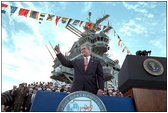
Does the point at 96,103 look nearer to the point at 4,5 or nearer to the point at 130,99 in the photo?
the point at 130,99

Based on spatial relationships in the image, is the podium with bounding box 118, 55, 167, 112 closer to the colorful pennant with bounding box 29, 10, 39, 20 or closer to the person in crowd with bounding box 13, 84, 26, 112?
the person in crowd with bounding box 13, 84, 26, 112

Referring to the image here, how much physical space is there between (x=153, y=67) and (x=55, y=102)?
1.97 m

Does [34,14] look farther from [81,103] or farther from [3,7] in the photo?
[81,103]

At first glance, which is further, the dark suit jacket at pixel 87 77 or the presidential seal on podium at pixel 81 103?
the dark suit jacket at pixel 87 77

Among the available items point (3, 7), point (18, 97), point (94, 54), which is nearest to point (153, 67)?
point (18, 97)

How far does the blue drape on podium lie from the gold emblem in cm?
71

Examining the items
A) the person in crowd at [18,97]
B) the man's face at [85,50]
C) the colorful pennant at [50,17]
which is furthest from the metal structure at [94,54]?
the man's face at [85,50]

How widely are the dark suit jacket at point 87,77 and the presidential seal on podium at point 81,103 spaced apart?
774mm

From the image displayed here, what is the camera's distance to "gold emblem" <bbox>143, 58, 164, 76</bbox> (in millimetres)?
3254

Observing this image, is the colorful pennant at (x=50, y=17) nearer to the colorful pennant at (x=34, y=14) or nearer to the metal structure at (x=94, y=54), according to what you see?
the colorful pennant at (x=34, y=14)

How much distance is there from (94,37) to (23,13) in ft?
77.8

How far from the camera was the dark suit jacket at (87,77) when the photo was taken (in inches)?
122

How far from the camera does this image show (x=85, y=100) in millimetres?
2291

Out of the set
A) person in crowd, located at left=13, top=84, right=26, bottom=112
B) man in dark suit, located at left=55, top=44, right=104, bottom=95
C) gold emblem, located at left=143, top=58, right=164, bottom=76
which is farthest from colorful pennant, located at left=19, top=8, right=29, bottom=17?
gold emblem, located at left=143, top=58, right=164, bottom=76
